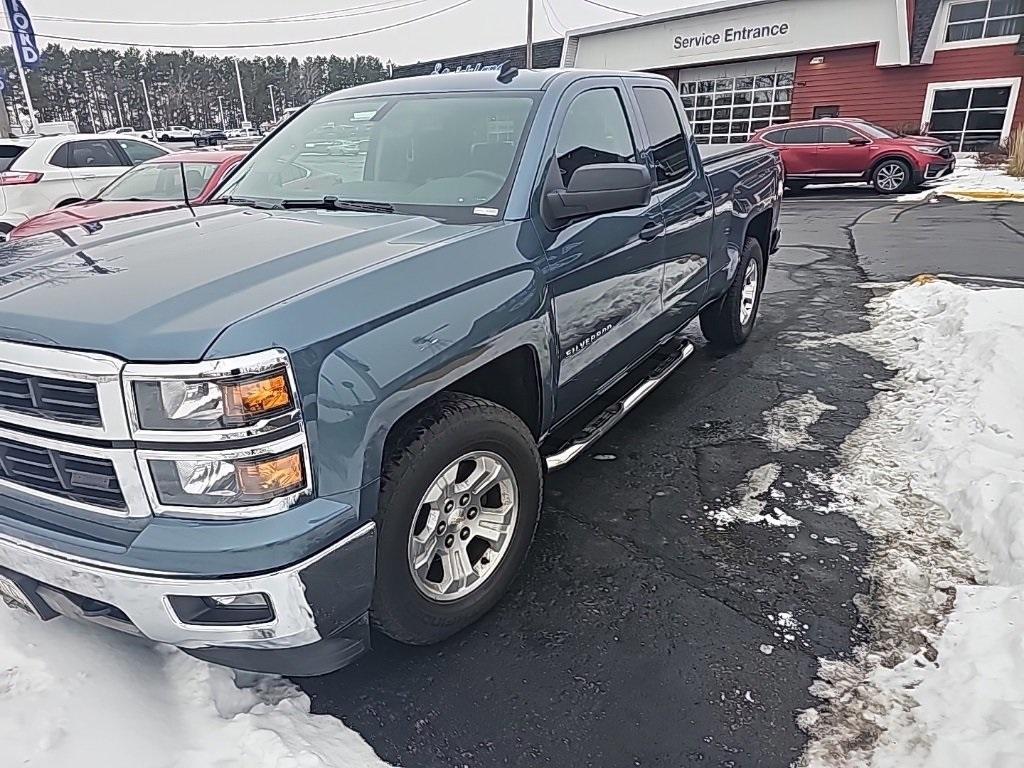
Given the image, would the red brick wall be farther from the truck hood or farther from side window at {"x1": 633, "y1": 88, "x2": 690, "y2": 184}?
the truck hood

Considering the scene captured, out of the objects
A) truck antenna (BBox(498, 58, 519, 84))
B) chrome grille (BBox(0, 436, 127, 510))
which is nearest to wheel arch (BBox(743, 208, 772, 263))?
truck antenna (BBox(498, 58, 519, 84))

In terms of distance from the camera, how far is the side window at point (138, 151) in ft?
38.5

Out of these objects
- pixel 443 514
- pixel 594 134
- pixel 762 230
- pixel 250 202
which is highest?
pixel 594 134

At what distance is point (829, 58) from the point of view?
883 inches

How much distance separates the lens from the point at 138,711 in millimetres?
2145

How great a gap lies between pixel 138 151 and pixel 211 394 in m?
12.2

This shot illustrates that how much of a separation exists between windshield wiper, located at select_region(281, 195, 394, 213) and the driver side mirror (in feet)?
2.16

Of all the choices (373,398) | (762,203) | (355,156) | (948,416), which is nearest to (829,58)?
(762,203)

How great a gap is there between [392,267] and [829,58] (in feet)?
81.3

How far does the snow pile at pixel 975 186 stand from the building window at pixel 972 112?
2.80m

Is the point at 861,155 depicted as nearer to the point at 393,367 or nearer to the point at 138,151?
the point at 138,151

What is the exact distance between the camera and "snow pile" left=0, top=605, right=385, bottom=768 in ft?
6.53

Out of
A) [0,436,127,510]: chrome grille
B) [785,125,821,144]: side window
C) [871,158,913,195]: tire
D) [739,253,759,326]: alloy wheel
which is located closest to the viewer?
[0,436,127,510]: chrome grille

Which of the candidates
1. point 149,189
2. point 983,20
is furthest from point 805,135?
point 149,189
